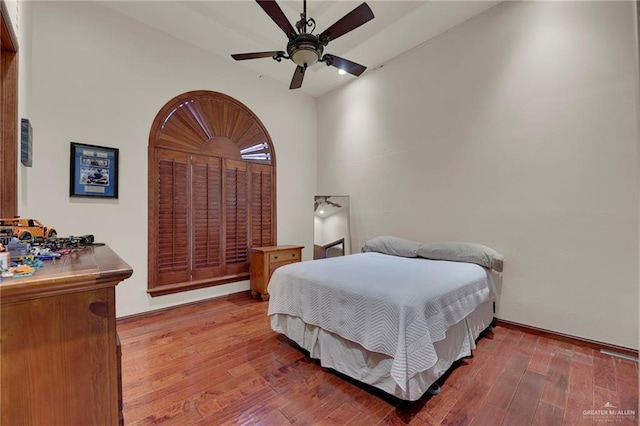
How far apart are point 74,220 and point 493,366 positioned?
402cm

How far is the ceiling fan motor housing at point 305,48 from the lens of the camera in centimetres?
212

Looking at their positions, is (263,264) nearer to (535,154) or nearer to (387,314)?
(387,314)

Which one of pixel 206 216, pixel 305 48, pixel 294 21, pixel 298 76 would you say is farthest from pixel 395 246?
pixel 294 21

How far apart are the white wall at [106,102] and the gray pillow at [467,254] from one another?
272 cm

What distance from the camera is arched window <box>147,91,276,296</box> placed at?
126 inches

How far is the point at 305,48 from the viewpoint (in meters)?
2.15

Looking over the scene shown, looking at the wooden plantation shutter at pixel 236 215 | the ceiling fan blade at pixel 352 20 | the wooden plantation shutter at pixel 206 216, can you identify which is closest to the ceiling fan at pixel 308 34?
the ceiling fan blade at pixel 352 20

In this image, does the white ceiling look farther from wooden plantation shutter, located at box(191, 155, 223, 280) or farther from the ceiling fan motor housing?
wooden plantation shutter, located at box(191, 155, 223, 280)

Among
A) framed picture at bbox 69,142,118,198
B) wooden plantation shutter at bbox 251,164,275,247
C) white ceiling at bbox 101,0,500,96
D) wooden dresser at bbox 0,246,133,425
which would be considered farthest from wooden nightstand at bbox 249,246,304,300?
wooden dresser at bbox 0,246,133,425

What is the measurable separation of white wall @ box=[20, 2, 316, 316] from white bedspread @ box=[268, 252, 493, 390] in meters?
1.89

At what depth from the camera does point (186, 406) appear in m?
1.63

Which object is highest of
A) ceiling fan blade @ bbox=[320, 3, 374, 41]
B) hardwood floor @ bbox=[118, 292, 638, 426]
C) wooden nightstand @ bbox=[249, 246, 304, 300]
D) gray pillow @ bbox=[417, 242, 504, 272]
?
ceiling fan blade @ bbox=[320, 3, 374, 41]

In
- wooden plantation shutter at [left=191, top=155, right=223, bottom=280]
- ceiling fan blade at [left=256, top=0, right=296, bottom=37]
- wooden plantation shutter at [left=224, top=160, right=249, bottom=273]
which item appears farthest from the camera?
wooden plantation shutter at [left=224, top=160, right=249, bottom=273]

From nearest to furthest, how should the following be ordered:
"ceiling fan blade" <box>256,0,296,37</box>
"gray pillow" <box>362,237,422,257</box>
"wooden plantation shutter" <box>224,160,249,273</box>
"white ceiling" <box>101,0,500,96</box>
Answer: "ceiling fan blade" <box>256,0,296,37</box>, "white ceiling" <box>101,0,500,96</box>, "gray pillow" <box>362,237,422,257</box>, "wooden plantation shutter" <box>224,160,249,273</box>
